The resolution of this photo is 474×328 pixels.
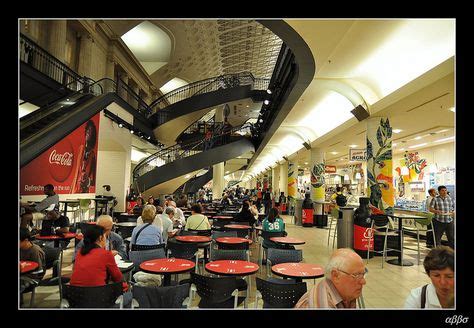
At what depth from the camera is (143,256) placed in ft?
12.9

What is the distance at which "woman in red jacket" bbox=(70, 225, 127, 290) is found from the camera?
9.25 feet

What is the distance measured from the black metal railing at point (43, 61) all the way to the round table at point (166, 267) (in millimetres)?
8027

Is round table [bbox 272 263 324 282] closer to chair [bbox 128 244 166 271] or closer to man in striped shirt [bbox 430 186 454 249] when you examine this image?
chair [bbox 128 244 166 271]

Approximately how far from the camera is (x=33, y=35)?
11.8 meters

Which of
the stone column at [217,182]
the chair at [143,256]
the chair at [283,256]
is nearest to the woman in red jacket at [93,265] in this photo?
the chair at [143,256]

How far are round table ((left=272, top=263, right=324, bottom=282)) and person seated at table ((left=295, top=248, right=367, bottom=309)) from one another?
1198 millimetres

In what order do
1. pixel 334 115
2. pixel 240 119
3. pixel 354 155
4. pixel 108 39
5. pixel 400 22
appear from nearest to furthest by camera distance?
pixel 400 22, pixel 334 115, pixel 354 155, pixel 108 39, pixel 240 119

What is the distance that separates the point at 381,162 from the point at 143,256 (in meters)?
5.86

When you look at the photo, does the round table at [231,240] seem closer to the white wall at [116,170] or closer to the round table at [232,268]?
the round table at [232,268]

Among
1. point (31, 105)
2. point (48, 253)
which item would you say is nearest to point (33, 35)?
point (31, 105)

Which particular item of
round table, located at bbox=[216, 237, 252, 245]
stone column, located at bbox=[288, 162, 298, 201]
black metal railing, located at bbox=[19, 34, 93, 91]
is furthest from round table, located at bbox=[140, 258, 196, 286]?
stone column, located at bbox=[288, 162, 298, 201]
